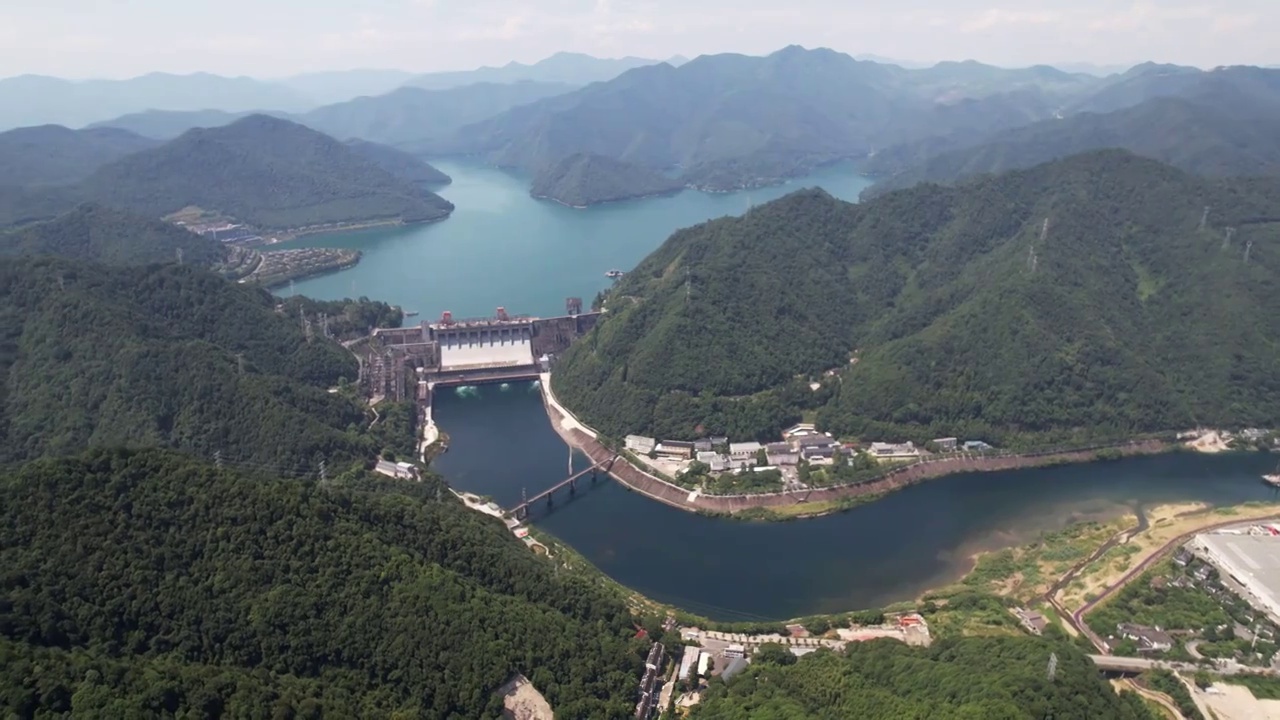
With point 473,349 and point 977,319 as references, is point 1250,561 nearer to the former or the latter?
point 977,319

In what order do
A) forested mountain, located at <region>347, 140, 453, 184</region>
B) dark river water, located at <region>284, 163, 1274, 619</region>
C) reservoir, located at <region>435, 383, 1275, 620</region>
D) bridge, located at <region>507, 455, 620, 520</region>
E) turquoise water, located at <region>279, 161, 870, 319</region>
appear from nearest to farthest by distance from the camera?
reservoir, located at <region>435, 383, 1275, 620</region>
dark river water, located at <region>284, 163, 1274, 619</region>
bridge, located at <region>507, 455, 620, 520</region>
turquoise water, located at <region>279, 161, 870, 319</region>
forested mountain, located at <region>347, 140, 453, 184</region>

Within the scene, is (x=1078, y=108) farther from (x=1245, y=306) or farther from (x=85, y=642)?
(x=85, y=642)

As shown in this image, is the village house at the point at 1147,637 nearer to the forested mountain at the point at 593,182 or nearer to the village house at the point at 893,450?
the village house at the point at 893,450

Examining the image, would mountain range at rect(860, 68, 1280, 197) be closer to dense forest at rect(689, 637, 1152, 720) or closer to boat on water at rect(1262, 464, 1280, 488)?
boat on water at rect(1262, 464, 1280, 488)

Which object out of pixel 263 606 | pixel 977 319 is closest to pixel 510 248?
pixel 977 319

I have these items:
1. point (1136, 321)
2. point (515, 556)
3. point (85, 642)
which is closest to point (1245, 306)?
point (1136, 321)

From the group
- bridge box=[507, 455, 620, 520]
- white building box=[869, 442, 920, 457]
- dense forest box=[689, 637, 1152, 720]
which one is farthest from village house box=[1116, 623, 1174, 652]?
bridge box=[507, 455, 620, 520]

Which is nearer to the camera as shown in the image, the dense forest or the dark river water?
the dense forest
